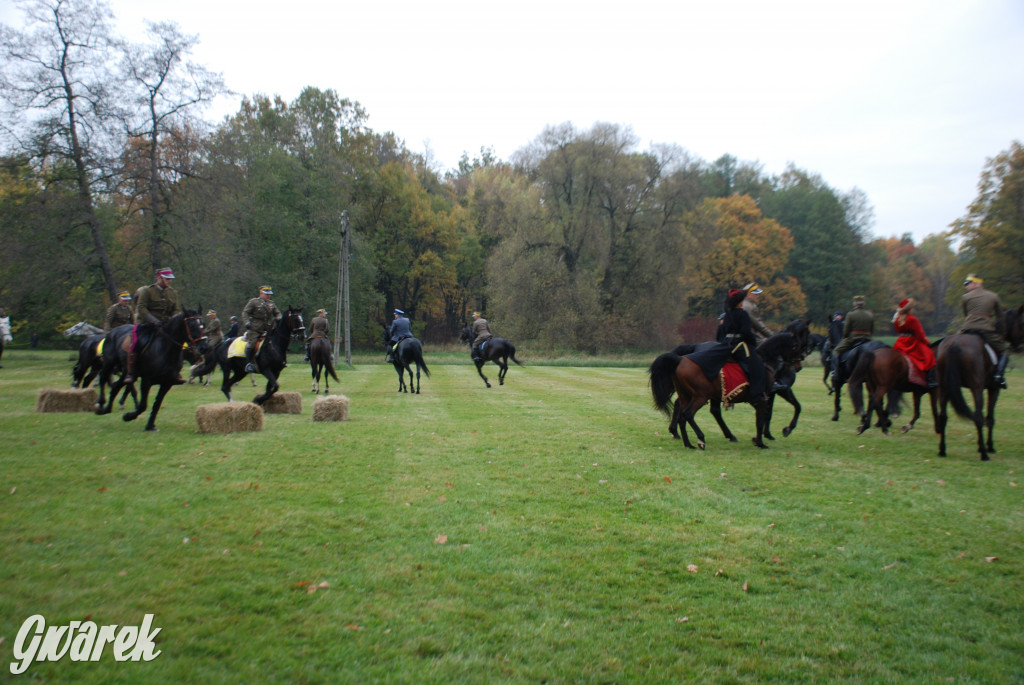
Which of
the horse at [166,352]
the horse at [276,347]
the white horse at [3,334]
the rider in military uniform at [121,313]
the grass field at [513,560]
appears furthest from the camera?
the white horse at [3,334]

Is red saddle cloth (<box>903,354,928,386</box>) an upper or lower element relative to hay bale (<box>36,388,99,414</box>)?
upper

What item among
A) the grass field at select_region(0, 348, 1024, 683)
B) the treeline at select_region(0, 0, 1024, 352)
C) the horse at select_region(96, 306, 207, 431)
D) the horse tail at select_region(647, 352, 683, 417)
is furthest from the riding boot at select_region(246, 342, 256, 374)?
the treeline at select_region(0, 0, 1024, 352)

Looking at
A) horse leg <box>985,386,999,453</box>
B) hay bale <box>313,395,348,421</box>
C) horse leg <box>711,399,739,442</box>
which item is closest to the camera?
horse leg <box>985,386,999,453</box>

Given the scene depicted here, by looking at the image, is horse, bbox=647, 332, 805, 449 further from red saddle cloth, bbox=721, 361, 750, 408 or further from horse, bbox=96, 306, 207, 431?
horse, bbox=96, 306, 207, 431

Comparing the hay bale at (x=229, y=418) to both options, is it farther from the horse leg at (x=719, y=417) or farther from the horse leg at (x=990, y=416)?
the horse leg at (x=990, y=416)

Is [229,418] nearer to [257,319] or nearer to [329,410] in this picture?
[329,410]

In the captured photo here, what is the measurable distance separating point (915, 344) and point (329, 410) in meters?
10.7

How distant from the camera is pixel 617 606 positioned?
13.5 ft

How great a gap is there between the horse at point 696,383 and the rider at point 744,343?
5.3 inches

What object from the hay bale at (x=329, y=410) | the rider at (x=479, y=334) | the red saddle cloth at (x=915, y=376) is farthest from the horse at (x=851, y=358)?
the rider at (x=479, y=334)

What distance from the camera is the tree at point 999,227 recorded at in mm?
38719

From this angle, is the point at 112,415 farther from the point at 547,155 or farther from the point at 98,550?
the point at 547,155

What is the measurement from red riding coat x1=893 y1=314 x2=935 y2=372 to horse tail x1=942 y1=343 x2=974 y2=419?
1.27 metres

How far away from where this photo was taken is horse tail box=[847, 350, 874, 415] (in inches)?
459
